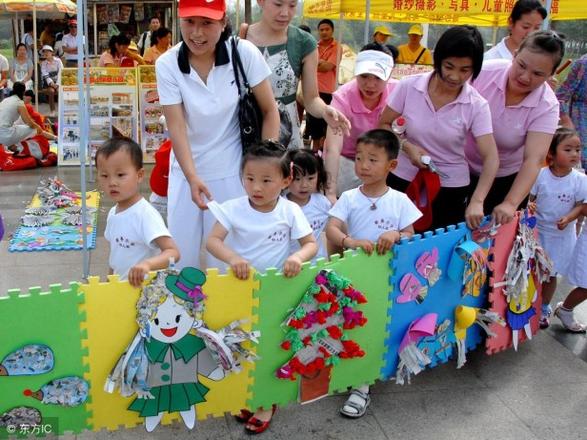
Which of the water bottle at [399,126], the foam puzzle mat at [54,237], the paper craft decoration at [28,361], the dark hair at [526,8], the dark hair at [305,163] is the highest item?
the dark hair at [526,8]

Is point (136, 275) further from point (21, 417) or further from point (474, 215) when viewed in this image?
point (474, 215)

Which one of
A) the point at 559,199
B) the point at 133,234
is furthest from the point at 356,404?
the point at 559,199

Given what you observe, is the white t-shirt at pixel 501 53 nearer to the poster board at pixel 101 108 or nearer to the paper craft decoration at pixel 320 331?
the paper craft decoration at pixel 320 331

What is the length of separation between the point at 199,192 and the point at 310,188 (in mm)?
684

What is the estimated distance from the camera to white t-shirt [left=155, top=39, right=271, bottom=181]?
2.77m

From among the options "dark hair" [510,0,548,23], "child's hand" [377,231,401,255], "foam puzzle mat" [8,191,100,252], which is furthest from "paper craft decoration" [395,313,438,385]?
"foam puzzle mat" [8,191,100,252]

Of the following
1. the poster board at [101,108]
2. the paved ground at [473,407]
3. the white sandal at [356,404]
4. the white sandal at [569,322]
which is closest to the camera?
the paved ground at [473,407]

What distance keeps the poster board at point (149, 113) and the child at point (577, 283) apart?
6.01 meters

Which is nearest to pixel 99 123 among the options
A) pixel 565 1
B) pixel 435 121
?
pixel 435 121

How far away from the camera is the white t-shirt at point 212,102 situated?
109 inches

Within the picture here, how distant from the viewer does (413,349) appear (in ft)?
9.53

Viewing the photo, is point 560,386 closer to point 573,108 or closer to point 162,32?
point 573,108

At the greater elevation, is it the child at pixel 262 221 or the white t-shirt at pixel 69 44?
the white t-shirt at pixel 69 44

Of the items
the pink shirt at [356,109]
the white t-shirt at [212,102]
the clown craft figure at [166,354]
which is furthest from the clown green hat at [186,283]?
the pink shirt at [356,109]
